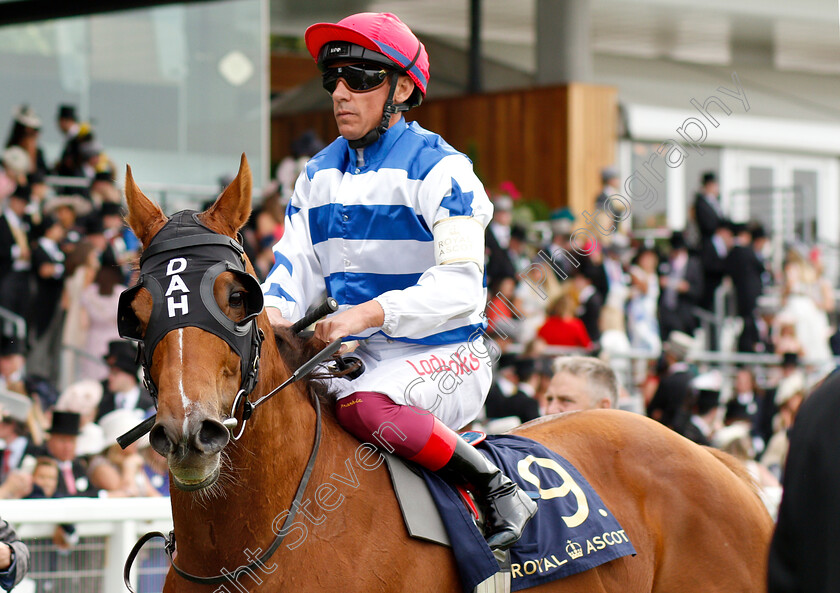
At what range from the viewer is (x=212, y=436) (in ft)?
7.82

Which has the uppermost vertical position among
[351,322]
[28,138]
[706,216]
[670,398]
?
[28,138]

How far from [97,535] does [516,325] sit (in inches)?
226

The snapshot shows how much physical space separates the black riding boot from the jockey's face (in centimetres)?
95

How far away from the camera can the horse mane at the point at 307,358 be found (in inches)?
115

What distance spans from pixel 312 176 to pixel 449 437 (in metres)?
0.92

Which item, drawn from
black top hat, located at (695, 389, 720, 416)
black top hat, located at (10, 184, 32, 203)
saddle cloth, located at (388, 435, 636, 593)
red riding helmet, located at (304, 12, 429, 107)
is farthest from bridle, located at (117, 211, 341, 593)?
black top hat, located at (695, 389, 720, 416)

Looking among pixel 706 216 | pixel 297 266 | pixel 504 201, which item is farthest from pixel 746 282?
pixel 297 266

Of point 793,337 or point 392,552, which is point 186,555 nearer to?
point 392,552

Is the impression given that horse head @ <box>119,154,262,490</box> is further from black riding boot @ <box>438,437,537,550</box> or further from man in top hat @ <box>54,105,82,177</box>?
man in top hat @ <box>54,105,82,177</box>

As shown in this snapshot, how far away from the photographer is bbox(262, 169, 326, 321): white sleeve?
326cm

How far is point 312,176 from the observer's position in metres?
3.32

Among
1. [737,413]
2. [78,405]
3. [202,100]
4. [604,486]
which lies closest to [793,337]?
[737,413]

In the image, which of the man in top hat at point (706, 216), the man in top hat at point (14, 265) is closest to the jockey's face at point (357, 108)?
the man in top hat at point (14, 265)

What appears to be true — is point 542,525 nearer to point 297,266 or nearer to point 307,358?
point 307,358
